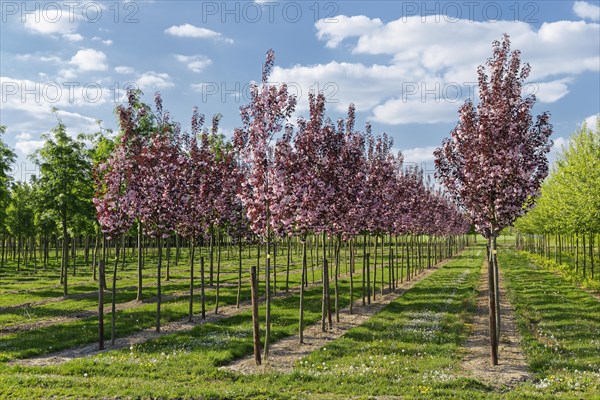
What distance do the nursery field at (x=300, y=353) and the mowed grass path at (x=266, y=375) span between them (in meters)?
0.04

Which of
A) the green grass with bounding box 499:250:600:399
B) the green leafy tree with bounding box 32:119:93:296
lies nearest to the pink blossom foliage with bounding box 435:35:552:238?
the green grass with bounding box 499:250:600:399

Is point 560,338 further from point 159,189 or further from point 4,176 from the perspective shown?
point 4,176

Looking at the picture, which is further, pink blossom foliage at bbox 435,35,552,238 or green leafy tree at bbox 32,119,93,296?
green leafy tree at bbox 32,119,93,296

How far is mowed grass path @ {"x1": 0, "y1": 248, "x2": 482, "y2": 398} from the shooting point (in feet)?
39.0

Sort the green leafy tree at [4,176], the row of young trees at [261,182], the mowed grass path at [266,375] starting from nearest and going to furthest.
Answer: the mowed grass path at [266,375]
the row of young trees at [261,182]
the green leafy tree at [4,176]

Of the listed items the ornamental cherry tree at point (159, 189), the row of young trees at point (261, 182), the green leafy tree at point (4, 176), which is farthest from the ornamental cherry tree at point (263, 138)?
the green leafy tree at point (4, 176)

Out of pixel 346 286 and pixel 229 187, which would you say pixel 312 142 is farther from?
pixel 346 286

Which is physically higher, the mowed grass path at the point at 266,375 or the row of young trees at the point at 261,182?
the row of young trees at the point at 261,182

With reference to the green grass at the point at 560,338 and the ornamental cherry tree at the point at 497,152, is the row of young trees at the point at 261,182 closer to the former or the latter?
the ornamental cherry tree at the point at 497,152

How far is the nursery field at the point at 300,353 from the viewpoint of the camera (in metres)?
12.0

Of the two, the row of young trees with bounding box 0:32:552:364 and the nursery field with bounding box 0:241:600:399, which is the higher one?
the row of young trees with bounding box 0:32:552:364

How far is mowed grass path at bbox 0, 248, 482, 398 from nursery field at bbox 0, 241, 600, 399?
1.6 inches

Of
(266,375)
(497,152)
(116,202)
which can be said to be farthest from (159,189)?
(497,152)

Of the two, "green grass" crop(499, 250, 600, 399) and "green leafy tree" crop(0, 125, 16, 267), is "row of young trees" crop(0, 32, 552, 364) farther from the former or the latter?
"green leafy tree" crop(0, 125, 16, 267)
